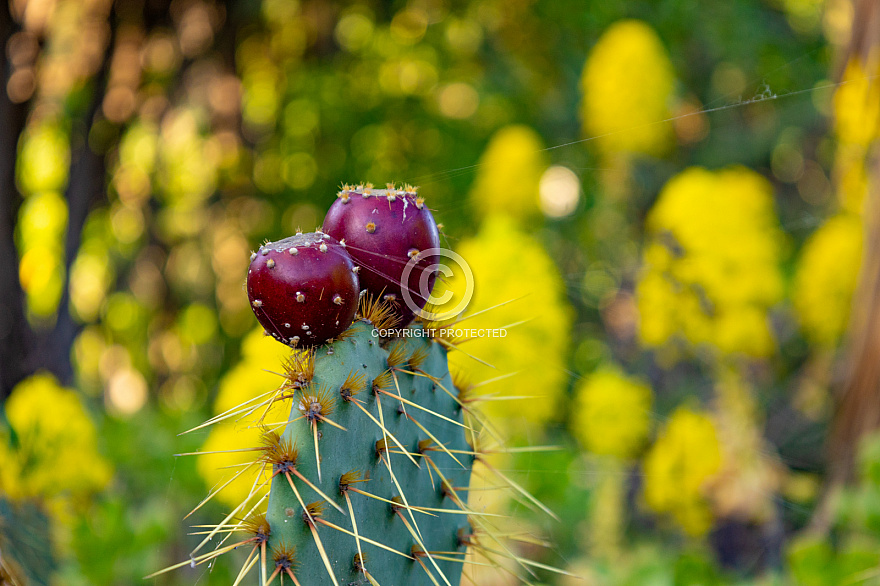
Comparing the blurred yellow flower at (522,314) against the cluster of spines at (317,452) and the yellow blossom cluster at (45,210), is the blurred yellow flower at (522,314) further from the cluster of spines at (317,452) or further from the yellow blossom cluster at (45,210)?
the yellow blossom cluster at (45,210)

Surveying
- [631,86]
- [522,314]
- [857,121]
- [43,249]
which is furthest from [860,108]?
[43,249]

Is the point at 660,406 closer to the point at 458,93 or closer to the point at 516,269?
the point at 516,269

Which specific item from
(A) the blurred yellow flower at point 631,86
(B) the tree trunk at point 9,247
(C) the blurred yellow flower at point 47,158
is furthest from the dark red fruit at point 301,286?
(C) the blurred yellow flower at point 47,158

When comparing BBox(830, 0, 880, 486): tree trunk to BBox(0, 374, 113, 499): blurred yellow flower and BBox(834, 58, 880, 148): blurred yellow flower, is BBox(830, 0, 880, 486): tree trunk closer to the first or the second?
BBox(834, 58, 880, 148): blurred yellow flower

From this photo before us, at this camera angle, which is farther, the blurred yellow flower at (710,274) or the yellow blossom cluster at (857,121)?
the blurred yellow flower at (710,274)

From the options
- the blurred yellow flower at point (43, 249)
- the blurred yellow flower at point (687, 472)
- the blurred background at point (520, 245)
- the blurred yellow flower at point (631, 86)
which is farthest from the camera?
the blurred yellow flower at point (43, 249)

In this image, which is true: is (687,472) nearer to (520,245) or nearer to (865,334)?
(865,334)

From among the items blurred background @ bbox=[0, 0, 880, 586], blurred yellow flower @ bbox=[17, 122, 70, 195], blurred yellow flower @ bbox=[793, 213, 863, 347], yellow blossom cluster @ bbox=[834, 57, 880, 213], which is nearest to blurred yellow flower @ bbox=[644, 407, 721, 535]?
blurred background @ bbox=[0, 0, 880, 586]

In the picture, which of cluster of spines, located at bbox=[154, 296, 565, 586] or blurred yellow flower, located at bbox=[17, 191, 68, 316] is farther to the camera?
blurred yellow flower, located at bbox=[17, 191, 68, 316]
